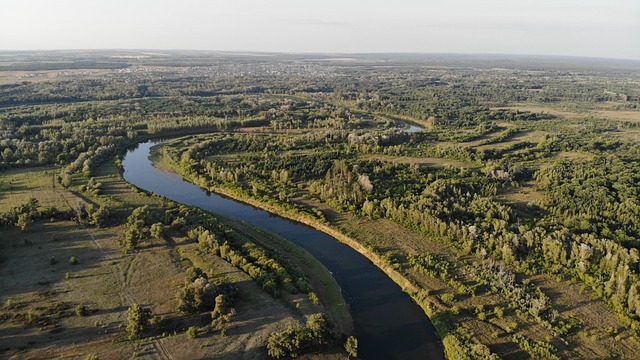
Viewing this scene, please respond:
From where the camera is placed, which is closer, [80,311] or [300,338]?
[300,338]

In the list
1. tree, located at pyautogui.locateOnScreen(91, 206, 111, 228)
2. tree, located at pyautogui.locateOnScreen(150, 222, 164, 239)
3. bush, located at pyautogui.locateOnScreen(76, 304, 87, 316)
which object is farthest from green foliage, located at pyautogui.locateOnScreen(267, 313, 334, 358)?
tree, located at pyautogui.locateOnScreen(91, 206, 111, 228)

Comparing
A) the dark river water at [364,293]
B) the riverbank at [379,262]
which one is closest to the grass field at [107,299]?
the dark river water at [364,293]

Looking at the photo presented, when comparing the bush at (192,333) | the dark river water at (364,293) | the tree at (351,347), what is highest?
the bush at (192,333)

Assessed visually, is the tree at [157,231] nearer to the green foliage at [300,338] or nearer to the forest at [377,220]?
the forest at [377,220]

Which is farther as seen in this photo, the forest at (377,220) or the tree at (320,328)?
the forest at (377,220)

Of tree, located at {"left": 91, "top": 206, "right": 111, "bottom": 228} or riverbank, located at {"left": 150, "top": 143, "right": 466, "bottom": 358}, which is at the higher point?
tree, located at {"left": 91, "top": 206, "right": 111, "bottom": 228}

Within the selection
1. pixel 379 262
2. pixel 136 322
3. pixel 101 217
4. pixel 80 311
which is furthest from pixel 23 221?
pixel 379 262

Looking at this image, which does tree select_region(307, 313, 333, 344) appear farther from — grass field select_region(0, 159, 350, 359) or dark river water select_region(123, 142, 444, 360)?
dark river water select_region(123, 142, 444, 360)

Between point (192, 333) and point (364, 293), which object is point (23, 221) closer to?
point (192, 333)

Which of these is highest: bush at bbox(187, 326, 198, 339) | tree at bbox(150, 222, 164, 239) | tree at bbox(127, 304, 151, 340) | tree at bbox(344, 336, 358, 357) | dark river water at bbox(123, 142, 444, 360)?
tree at bbox(150, 222, 164, 239)

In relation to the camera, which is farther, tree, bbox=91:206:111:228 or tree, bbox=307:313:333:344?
tree, bbox=91:206:111:228
